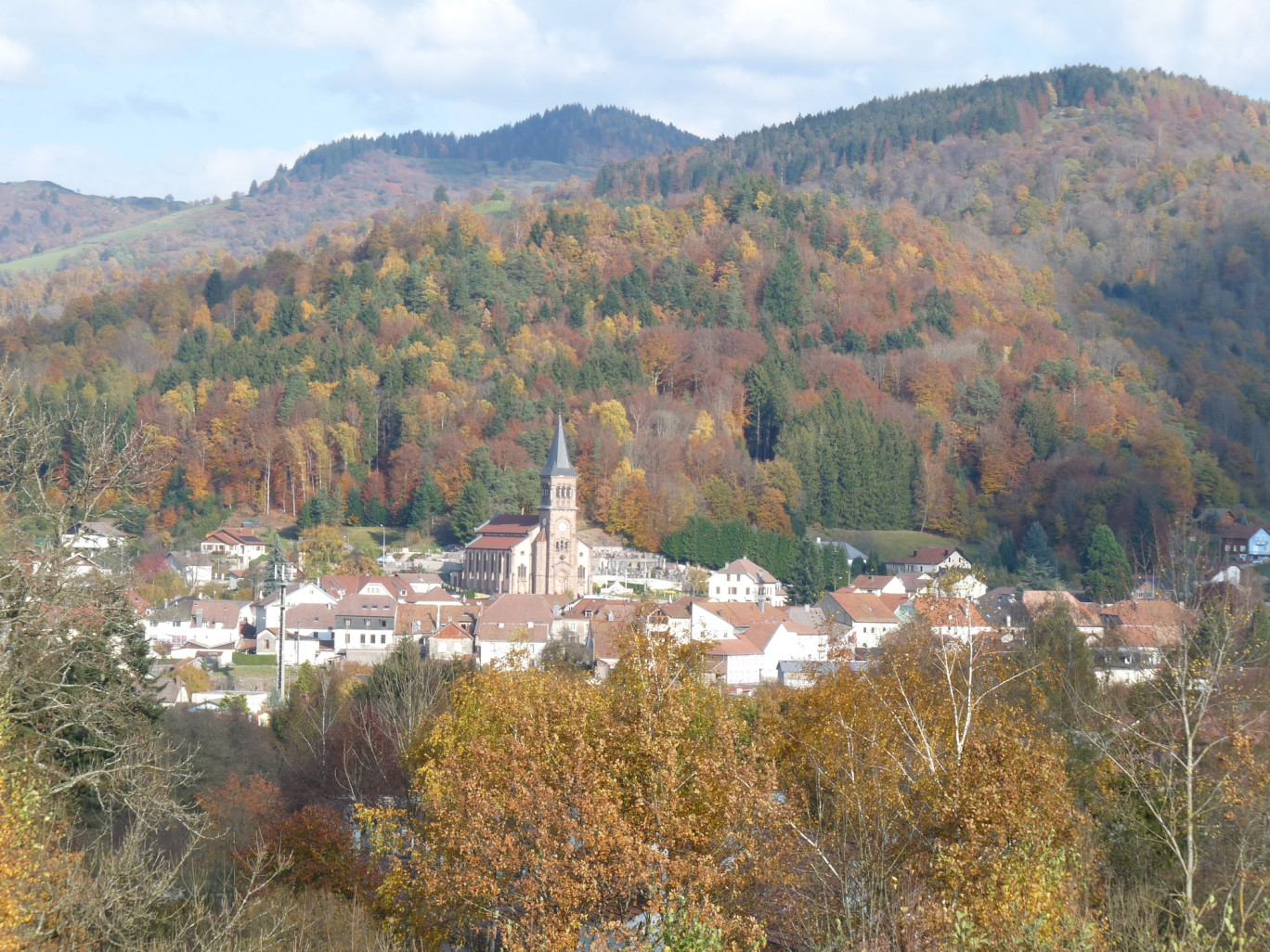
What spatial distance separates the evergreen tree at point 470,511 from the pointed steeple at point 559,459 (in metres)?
4.49

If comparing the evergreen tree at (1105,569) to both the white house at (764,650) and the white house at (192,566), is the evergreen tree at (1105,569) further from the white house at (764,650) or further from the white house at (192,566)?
the white house at (192,566)

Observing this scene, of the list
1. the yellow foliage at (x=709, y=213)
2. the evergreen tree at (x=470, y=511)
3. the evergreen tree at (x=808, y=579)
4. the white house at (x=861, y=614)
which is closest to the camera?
the white house at (x=861, y=614)

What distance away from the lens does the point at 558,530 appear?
3009 inches

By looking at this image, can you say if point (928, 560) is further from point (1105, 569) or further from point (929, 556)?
A: point (1105, 569)

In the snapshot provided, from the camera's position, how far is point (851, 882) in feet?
45.7

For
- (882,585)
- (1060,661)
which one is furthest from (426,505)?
(1060,661)

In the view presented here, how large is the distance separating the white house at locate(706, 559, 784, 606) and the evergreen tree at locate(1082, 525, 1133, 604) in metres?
14.5

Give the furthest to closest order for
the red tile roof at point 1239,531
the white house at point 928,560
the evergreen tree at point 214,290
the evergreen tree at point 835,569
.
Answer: the evergreen tree at point 214,290 < the red tile roof at point 1239,531 < the white house at point 928,560 < the evergreen tree at point 835,569

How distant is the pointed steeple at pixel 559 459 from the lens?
78438 millimetres

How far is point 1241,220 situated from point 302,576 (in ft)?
326

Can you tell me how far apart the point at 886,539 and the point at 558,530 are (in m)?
20.1

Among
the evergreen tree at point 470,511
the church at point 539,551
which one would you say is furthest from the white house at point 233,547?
the church at point 539,551

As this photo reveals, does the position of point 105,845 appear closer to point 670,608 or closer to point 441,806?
point 441,806

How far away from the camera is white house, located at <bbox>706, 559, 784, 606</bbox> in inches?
2921
